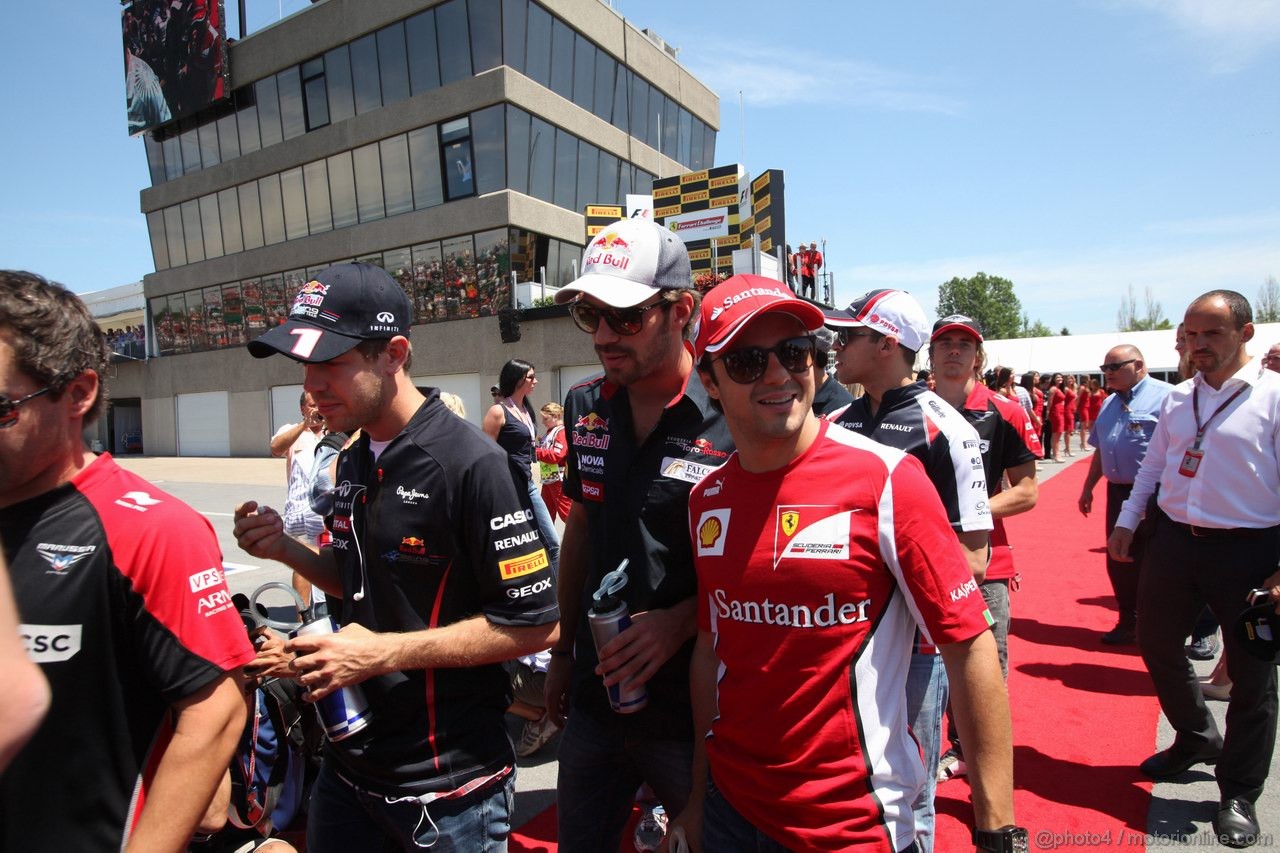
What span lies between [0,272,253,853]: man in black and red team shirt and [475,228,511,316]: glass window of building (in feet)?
77.0

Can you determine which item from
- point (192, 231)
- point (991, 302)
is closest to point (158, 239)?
point (192, 231)

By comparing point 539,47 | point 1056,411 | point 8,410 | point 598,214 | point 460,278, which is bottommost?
point 1056,411

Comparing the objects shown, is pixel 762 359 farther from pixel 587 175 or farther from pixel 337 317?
pixel 587 175

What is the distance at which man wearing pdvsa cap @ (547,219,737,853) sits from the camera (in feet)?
6.59

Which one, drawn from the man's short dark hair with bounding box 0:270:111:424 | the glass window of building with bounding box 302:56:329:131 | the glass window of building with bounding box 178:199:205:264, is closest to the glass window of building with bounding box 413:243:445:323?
the glass window of building with bounding box 302:56:329:131

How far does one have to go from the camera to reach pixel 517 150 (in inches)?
959

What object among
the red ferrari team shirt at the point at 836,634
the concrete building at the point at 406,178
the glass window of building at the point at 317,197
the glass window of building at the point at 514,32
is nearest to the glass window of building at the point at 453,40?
the concrete building at the point at 406,178

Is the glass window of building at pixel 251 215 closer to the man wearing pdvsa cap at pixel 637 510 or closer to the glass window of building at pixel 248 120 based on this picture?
the glass window of building at pixel 248 120

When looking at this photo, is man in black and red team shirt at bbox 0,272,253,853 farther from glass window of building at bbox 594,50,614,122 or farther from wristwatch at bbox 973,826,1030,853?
glass window of building at bbox 594,50,614,122

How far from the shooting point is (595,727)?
86.4 inches

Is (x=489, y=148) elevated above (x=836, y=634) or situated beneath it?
elevated above

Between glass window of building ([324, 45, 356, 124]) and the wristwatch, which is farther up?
→ glass window of building ([324, 45, 356, 124])

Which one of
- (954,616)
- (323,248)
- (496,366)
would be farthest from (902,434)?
(323,248)

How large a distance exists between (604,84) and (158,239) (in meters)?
22.2
